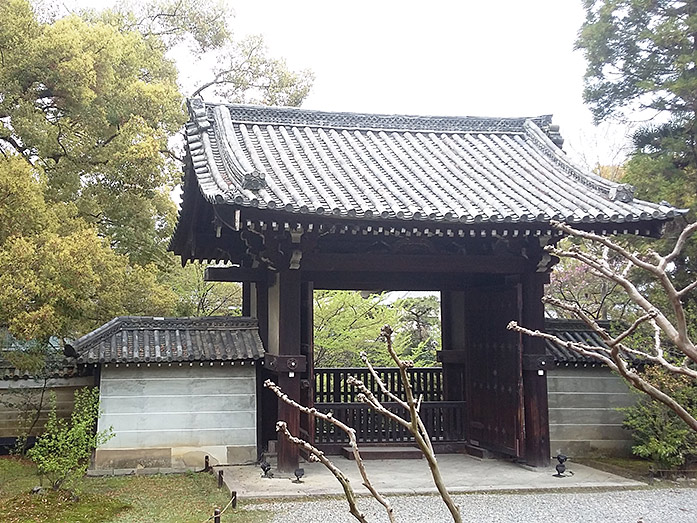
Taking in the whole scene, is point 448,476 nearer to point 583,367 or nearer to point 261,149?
point 583,367

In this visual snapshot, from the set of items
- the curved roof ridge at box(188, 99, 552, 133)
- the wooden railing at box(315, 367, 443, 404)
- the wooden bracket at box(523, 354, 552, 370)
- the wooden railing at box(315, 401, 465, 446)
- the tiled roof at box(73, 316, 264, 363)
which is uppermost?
the curved roof ridge at box(188, 99, 552, 133)

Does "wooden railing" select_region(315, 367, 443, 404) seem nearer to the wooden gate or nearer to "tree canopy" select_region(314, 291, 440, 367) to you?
the wooden gate

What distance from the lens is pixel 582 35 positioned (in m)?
10.7

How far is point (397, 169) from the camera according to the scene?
383 inches

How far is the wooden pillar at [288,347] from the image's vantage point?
8.03 meters

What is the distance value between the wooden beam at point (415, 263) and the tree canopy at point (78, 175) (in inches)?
129

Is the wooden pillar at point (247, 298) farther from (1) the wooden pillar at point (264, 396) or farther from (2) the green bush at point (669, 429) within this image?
(2) the green bush at point (669, 429)

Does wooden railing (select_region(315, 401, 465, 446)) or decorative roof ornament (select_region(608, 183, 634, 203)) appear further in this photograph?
wooden railing (select_region(315, 401, 465, 446))

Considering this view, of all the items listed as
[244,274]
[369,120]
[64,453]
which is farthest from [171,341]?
[369,120]

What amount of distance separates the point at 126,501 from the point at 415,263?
435 cm

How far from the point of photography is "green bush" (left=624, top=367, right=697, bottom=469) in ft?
27.5

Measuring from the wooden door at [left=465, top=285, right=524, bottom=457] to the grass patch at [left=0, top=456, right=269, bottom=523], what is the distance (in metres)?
3.80

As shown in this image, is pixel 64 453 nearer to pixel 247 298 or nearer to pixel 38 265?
pixel 38 265

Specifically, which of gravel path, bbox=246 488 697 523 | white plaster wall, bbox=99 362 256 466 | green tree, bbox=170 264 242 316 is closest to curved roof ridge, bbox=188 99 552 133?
white plaster wall, bbox=99 362 256 466
